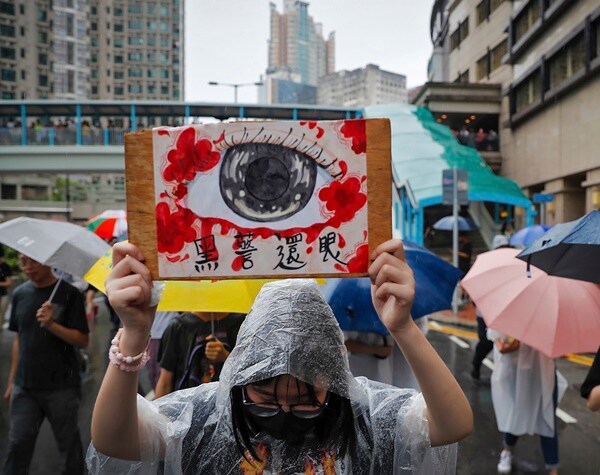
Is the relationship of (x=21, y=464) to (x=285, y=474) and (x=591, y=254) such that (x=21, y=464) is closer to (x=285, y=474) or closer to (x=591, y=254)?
(x=285, y=474)

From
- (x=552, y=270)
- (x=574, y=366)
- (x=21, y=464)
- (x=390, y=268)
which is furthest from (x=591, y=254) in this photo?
(x=574, y=366)

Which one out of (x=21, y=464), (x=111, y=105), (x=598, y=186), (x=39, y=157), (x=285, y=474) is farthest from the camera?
(x=111, y=105)

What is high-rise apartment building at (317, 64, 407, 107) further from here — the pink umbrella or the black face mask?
the black face mask

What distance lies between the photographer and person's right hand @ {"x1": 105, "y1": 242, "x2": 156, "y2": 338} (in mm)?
1243

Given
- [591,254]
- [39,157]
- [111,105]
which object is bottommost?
[591,254]

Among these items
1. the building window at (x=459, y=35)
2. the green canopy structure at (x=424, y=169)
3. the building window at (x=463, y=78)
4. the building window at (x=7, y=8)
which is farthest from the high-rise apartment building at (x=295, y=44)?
the green canopy structure at (x=424, y=169)

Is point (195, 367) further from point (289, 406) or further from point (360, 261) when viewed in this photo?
point (360, 261)

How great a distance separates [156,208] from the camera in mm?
1306

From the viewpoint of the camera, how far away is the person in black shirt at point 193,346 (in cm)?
278

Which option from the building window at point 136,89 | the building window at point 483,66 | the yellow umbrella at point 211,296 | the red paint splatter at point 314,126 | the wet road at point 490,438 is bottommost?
the wet road at point 490,438

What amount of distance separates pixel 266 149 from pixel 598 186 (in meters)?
17.6

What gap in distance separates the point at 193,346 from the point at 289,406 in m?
1.65

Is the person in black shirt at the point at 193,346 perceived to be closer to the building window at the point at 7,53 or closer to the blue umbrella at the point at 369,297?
the blue umbrella at the point at 369,297

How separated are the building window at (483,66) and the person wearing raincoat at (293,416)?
2935 cm
